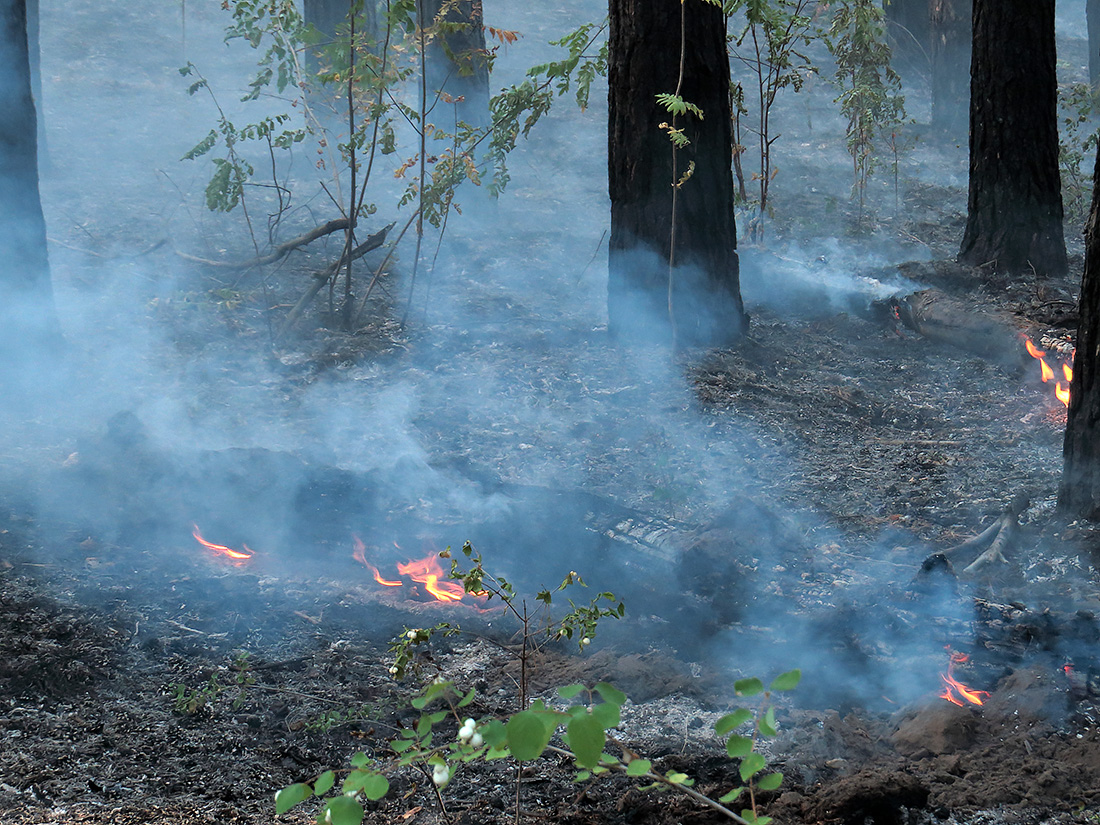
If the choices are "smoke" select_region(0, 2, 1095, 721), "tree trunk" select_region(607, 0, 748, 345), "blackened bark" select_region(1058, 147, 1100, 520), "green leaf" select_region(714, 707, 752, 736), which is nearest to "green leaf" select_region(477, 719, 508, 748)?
"green leaf" select_region(714, 707, 752, 736)

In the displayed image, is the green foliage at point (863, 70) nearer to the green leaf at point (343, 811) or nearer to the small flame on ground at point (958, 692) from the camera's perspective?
the small flame on ground at point (958, 692)

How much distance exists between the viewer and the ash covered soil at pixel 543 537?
2.71 meters

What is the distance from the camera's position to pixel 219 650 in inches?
133

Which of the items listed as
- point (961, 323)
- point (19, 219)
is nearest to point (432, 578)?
point (19, 219)

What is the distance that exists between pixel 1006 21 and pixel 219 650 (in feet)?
22.9

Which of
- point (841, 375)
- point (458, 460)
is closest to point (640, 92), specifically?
point (841, 375)

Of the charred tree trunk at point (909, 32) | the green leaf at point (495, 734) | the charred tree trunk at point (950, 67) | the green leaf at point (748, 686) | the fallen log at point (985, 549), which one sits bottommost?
the fallen log at point (985, 549)

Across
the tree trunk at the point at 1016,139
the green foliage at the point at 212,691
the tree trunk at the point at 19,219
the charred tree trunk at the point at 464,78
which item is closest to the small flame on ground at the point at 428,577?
the green foliage at the point at 212,691

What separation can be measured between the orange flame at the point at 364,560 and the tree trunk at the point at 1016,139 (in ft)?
18.5

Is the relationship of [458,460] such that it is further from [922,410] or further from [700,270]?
[922,410]

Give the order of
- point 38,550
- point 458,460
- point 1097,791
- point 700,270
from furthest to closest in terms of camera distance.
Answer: point 700,270 < point 458,460 < point 38,550 < point 1097,791

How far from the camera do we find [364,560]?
13.1ft

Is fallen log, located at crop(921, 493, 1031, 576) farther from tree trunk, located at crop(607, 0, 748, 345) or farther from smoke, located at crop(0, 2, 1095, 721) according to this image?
tree trunk, located at crop(607, 0, 748, 345)

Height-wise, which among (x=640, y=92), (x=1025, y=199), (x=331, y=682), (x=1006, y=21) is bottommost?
(x=331, y=682)
